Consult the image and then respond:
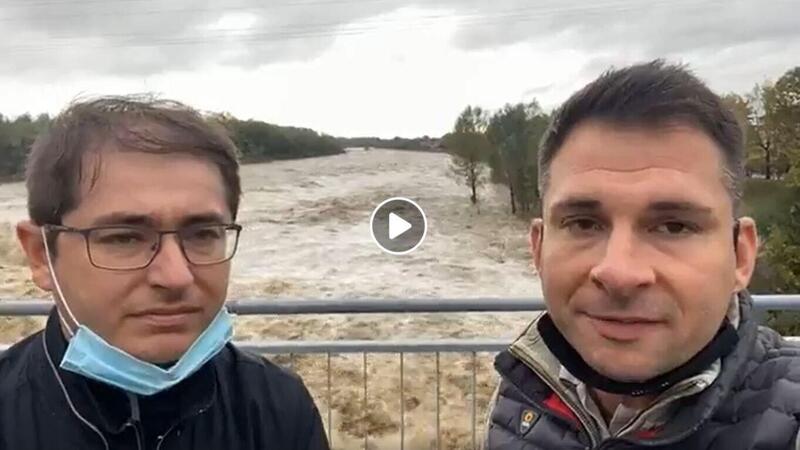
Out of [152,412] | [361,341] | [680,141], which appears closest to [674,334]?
[680,141]

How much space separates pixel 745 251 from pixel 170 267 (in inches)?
44.6

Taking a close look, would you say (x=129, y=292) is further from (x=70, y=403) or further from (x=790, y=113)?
(x=790, y=113)

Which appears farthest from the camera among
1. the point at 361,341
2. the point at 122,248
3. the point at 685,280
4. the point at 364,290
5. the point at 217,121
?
the point at 364,290

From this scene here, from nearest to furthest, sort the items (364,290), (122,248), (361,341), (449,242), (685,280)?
(685,280) < (122,248) < (361,341) < (364,290) < (449,242)

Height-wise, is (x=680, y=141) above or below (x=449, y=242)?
above

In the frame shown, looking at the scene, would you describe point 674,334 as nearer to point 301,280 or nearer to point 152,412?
point 152,412

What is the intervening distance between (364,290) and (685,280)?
11.7m

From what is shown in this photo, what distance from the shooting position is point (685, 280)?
1.46 meters

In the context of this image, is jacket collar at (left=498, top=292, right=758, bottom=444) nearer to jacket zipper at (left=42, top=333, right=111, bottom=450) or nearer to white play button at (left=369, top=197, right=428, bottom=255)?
jacket zipper at (left=42, top=333, right=111, bottom=450)

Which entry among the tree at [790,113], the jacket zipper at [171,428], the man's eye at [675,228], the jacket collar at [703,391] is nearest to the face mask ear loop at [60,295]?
the jacket zipper at [171,428]

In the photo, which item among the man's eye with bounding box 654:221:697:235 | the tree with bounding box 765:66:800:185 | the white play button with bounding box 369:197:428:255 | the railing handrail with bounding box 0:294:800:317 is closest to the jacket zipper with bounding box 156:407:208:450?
the man's eye with bounding box 654:221:697:235

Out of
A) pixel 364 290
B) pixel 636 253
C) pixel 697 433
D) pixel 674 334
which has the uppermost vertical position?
pixel 636 253

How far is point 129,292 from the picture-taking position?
5.83 ft

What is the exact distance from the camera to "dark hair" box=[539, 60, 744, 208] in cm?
155
